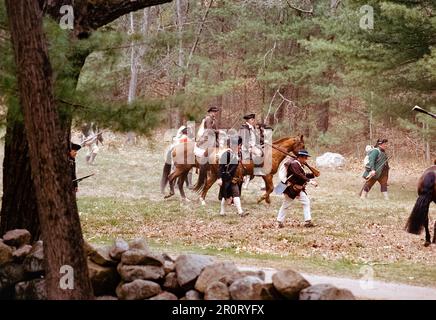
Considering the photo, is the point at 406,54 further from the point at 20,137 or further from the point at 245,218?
the point at 20,137

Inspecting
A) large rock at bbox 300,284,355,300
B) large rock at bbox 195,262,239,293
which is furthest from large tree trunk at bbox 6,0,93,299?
large rock at bbox 300,284,355,300

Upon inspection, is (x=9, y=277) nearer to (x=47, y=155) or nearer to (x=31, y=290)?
(x=31, y=290)

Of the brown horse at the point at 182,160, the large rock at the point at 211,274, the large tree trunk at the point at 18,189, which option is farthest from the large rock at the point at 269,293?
the brown horse at the point at 182,160

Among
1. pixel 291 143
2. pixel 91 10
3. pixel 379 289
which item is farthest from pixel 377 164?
pixel 91 10

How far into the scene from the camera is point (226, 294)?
667cm

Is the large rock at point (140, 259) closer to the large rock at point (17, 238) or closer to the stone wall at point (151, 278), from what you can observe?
the stone wall at point (151, 278)

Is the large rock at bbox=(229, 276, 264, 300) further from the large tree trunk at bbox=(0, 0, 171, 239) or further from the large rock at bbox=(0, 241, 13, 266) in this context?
the large tree trunk at bbox=(0, 0, 171, 239)

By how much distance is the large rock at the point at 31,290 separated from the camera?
7.78 m

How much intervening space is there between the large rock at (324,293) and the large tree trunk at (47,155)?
2420 millimetres

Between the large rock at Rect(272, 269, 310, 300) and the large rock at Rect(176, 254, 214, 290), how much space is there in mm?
1030

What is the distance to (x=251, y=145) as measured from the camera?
19.2m

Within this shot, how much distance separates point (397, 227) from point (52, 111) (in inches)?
437

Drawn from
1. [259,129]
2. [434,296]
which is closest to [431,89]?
[259,129]
